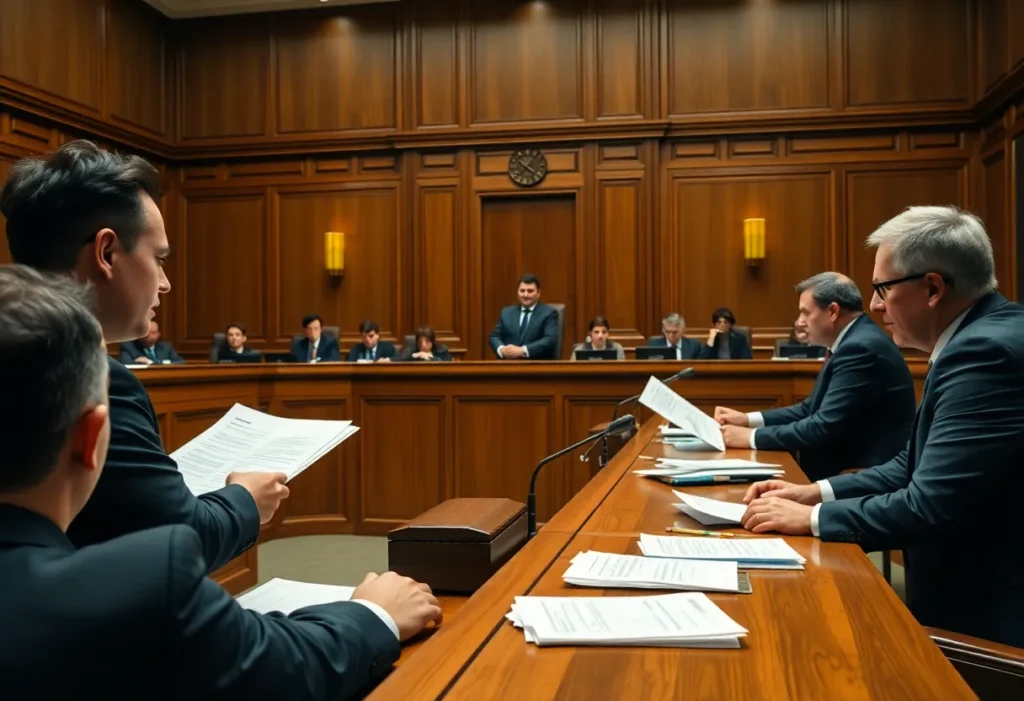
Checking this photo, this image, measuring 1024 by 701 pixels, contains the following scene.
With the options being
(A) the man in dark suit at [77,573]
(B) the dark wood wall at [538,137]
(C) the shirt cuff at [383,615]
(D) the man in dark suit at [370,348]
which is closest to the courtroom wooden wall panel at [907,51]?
(B) the dark wood wall at [538,137]

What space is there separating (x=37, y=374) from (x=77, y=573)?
0.16 meters

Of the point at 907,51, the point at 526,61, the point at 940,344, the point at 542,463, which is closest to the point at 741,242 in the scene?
the point at 907,51

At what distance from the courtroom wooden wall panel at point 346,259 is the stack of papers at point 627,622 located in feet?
26.0

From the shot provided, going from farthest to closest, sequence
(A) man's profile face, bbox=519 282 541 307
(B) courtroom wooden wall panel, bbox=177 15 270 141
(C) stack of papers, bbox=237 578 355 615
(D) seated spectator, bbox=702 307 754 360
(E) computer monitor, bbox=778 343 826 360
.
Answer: (B) courtroom wooden wall panel, bbox=177 15 270 141 < (D) seated spectator, bbox=702 307 754 360 < (A) man's profile face, bbox=519 282 541 307 < (E) computer monitor, bbox=778 343 826 360 < (C) stack of papers, bbox=237 578 355 615

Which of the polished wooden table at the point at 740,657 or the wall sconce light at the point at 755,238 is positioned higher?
the wall sconce light at the point at 755,238

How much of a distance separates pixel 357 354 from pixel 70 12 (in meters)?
4.16

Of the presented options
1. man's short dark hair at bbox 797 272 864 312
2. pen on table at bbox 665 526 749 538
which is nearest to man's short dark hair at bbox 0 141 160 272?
pen on table at bbox 665 526 749 538

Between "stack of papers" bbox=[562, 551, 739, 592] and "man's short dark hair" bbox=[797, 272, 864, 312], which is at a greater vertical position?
"man's short dark hair" bbox=[797, 272, 864, 312]

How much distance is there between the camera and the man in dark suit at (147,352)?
736 cm

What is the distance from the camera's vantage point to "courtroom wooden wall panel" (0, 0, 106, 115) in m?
7.60

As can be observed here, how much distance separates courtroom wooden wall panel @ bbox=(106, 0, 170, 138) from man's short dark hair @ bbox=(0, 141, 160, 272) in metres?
8.38

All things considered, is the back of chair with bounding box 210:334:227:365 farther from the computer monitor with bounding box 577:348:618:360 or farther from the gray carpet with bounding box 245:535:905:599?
the computer monitor with bounding box 577:348:618:360

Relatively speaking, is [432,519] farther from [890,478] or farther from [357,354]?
[357,354]

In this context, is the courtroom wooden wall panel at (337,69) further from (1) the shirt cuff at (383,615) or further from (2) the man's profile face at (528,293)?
(1) the shirt cuff at (383,615)
